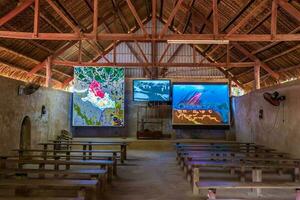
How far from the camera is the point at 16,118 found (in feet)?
30.2

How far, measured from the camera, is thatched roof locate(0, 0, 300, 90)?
34.7 ft

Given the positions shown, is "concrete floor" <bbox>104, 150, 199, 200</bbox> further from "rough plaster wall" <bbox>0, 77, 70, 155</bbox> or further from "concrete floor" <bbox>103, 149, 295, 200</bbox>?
"rough plaster wall" <bbox>0, 77, 70, 155</bbox>

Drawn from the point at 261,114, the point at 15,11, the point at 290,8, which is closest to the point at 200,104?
the point at 261,114

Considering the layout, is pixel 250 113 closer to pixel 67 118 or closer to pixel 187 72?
pixel 187 72

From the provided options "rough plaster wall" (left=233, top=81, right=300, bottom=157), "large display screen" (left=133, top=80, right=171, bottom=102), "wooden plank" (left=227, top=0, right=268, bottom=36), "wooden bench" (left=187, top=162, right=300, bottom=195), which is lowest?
"wooden bench" (left=187, top=162, right=300, bottom=195)

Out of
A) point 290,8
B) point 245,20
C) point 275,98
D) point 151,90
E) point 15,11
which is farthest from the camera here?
point 151,90

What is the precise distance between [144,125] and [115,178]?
10.7 meters

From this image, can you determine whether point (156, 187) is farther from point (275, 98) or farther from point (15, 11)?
point (15, 11)

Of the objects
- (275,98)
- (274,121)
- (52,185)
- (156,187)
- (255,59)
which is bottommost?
(156,187)

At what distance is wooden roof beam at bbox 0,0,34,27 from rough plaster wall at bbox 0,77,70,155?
188 cm

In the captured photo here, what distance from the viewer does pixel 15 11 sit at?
31.1ft

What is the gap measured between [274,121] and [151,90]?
7.74m

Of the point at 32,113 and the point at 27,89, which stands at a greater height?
the point at 27,89

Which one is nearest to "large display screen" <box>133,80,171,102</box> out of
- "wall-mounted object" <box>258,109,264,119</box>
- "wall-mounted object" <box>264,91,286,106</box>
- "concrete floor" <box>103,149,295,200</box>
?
"wall-mounted object" <box>258,109,264,119</box>
